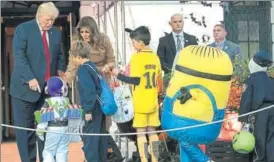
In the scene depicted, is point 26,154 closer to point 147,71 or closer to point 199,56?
point 147,71

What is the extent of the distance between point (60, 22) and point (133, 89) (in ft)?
19.1

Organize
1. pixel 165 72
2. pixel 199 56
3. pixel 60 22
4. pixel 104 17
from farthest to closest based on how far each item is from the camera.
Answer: pixel 60 22, pixel 104 17, pixel 165 72, pixel 199 56

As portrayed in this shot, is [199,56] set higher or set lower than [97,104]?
higher

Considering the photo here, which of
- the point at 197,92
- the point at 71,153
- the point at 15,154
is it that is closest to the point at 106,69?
the point at 197,92

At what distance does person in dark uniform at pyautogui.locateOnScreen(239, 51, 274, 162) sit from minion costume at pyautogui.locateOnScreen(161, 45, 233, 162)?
4.23 ft

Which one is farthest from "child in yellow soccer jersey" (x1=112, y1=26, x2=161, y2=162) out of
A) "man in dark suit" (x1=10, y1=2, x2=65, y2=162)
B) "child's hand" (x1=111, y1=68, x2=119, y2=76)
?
"man in dark suit" (x1=10, y1=2, x2=65, y2=162)

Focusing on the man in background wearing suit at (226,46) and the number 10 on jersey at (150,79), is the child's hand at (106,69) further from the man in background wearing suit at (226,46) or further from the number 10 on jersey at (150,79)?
the man in background wearing suit at (226,46)

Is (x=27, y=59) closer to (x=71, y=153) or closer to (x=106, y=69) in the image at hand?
(x=106, y=69)

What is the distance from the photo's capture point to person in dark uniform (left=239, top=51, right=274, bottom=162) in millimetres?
8391

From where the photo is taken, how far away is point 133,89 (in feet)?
28.0

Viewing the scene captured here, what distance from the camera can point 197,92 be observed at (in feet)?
23.0

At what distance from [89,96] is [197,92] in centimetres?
139

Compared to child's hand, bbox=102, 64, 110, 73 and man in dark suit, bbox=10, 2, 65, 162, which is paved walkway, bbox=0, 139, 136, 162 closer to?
child's hand, bbox=102, 64, 110, 73

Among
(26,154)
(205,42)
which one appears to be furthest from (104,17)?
(26,154)
